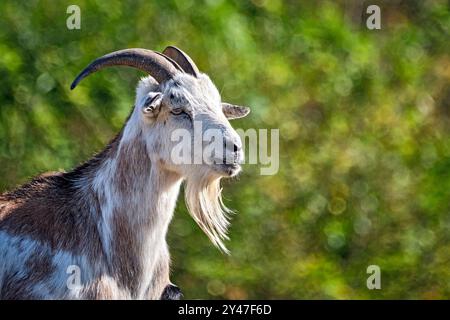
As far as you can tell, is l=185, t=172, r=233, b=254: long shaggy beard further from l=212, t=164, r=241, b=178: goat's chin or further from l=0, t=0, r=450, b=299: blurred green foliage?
l=0, t=0, r=450, b=299: blurred green foliage

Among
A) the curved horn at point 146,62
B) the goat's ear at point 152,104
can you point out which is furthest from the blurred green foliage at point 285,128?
the goat's ear at point 152,104

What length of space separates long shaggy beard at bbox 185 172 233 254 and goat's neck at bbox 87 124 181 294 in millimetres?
124

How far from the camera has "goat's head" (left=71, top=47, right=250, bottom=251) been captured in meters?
8.02

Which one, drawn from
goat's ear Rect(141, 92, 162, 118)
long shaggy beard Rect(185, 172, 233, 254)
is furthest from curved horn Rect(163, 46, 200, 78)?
long shaggy beard Rect(185, 172, 233, 254)

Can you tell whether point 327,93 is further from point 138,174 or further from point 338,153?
point 138,174

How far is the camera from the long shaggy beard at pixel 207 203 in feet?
27.0

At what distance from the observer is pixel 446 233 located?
15.9 meters

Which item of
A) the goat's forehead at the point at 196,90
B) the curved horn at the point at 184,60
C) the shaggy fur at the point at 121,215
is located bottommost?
the shaggy fur at the point at 121,215

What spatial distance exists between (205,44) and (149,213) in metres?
6.76

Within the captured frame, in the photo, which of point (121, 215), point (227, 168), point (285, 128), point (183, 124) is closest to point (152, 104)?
point (183, 124)

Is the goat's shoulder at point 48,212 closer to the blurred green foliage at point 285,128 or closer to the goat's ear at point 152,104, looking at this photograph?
the goat's ear at point 152,104

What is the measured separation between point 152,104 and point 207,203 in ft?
2.78

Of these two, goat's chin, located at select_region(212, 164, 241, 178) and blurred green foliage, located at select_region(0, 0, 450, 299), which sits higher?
blurred green foliage, located at select_region(0, 0, 450, 299)
